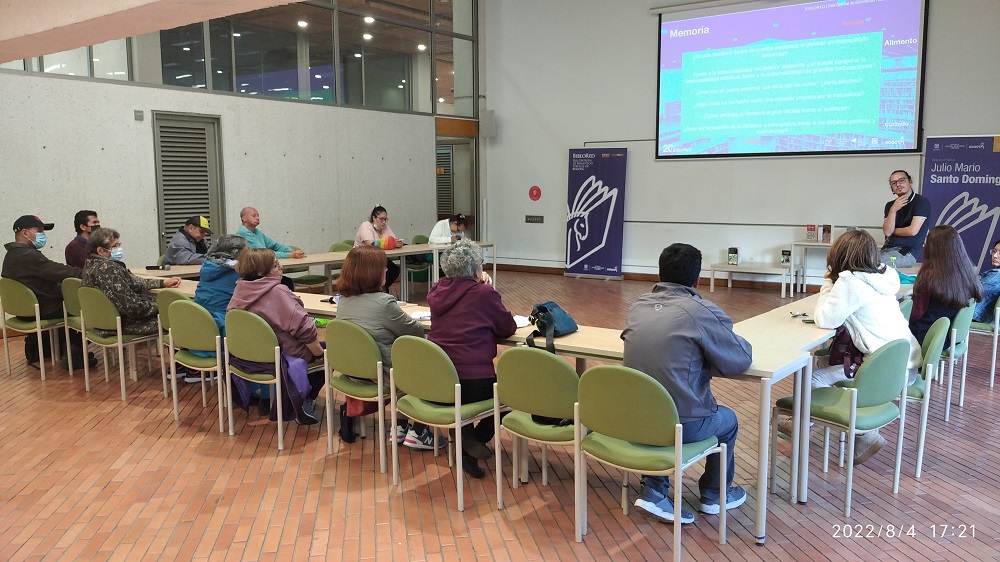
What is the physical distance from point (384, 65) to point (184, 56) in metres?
3.37

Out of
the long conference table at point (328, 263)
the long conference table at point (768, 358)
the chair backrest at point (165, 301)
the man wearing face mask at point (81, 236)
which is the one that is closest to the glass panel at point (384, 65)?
the long conference table at point (328, 263)

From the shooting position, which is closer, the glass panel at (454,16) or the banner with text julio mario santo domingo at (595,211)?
the banner with text julio mario santo domingo at (595,211)

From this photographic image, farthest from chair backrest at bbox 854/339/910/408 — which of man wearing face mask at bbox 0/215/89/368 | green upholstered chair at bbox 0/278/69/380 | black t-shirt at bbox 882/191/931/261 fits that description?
man wearing face mask at bbox 0/215/89/368

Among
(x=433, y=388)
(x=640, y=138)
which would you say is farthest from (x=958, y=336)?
(x=640, y=138)

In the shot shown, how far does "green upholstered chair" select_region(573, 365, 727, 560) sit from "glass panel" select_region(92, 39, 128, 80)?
24.2 ft

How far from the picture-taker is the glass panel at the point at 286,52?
936 centimetres

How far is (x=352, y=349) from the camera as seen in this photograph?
12.5ft

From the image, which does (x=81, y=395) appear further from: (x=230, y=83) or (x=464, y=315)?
(x=230, y=83)

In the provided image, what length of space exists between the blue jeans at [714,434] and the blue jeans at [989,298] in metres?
3.13

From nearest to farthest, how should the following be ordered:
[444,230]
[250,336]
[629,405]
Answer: [629,405] → [250,336] → [444,230]

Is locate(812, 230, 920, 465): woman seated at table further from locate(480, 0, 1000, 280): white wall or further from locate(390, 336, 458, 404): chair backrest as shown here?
locate(480, 0, 1000, 280): white wall

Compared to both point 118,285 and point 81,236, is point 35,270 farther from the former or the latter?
point 118,285

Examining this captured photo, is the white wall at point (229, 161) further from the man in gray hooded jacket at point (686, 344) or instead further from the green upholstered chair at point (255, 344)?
the man in gray hooded jacket at point (686, 344)

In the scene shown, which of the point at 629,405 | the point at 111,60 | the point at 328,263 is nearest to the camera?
the point at 629,405
